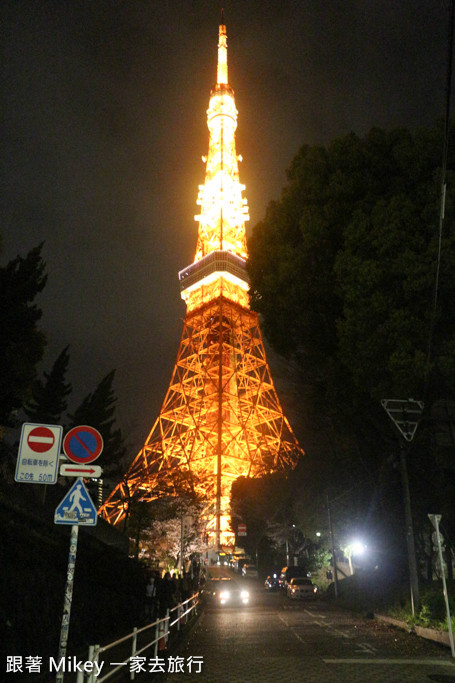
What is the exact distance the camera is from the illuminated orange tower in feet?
155

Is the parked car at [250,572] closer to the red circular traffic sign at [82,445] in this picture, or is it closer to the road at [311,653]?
the road at [311,653]

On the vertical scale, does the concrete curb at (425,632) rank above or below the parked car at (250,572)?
above

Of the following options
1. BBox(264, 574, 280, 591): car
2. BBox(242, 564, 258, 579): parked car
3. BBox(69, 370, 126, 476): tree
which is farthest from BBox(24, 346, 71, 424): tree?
BBox(242, 564, 258, 579): parked car

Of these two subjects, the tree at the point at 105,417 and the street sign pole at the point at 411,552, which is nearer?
the street sign pole at the point at 411,552

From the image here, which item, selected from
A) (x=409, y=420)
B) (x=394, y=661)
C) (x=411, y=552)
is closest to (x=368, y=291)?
(x=409, y=420)

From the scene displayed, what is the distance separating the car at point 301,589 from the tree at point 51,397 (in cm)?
1432

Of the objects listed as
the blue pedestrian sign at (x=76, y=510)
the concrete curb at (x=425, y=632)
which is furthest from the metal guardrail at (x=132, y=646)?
the concrete curb at (x=425, y=632)

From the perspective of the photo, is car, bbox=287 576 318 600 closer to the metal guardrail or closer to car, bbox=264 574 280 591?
the metal guardrail

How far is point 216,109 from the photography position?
63.8 metres

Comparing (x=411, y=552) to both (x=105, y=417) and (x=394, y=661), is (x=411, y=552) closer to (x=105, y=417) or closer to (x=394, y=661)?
(x=394, y=661)

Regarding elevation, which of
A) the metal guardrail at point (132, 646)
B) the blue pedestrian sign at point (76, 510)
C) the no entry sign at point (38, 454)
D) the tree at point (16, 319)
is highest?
the tree at point (16, 319)

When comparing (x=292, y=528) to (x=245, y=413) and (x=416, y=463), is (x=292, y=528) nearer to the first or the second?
(x=245, y=413)

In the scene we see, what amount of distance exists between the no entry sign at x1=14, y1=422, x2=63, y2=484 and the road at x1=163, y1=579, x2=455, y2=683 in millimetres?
3899

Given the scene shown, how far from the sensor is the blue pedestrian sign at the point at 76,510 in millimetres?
5141
